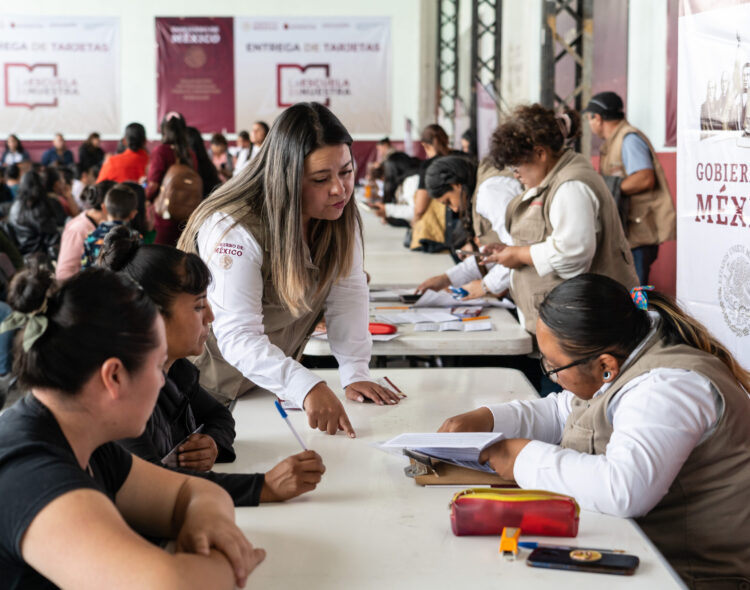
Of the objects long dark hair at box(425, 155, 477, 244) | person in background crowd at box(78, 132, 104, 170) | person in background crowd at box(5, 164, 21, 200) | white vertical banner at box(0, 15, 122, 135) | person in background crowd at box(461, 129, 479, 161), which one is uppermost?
white vertical banner at box(0, 15, 122, 135)

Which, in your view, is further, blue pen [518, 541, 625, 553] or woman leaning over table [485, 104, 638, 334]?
woman leaning over table [485, 104, 638, 334]

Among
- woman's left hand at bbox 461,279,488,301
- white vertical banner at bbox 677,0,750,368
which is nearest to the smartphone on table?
white vertical banner at bbox 677,0,750,368

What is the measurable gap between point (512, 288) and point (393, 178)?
4004 millimetres

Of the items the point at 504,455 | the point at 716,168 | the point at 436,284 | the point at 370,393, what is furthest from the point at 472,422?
the point at 436,284

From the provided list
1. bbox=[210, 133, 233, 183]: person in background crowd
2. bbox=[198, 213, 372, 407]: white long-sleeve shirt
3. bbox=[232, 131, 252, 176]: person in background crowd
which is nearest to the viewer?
bbox=[198, 213, 372, 407]: white long-sleeve shirt

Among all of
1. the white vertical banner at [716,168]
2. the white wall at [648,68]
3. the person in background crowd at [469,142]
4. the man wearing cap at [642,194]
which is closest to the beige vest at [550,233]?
the white vertical banner at [716,168]

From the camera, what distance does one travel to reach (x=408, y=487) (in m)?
1.58

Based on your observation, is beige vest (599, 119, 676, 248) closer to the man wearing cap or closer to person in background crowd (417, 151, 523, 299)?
the man wearing cap

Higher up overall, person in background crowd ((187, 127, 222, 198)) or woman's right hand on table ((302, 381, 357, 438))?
person in background crowd ((187, 127, 222, 198))

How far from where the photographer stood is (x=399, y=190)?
7133mm

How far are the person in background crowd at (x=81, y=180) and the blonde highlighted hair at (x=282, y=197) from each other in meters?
8.36

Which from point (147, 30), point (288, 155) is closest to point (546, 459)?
point (288, 155)

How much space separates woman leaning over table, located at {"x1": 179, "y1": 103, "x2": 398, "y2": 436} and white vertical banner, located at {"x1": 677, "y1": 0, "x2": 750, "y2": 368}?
102 centimetres

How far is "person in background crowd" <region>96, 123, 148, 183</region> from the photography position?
7.44 metres
